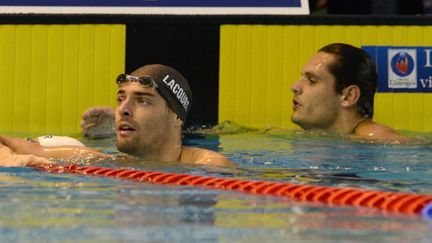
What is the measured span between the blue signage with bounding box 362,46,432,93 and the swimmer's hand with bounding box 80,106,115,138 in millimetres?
1974

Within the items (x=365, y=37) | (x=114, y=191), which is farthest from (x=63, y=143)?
(x=365, y=37)

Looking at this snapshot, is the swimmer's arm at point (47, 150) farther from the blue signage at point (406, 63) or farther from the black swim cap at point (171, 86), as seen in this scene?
the blue signage at point (406, 63)

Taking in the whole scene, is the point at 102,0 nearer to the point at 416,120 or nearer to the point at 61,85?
the point at 61,85

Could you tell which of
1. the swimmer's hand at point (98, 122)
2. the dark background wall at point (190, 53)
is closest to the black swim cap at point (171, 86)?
the swimmer's hand at point (98, 122)

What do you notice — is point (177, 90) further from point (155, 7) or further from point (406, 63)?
point (406, 63)

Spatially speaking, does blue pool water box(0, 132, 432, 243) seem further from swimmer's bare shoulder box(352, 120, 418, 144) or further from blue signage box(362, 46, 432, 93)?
blue signage box(362, 46, 432, 93)

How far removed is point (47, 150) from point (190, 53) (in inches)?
97.9

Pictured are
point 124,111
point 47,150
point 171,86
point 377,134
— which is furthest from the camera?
point 377,134

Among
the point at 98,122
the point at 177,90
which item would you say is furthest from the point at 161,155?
the point at 98,122

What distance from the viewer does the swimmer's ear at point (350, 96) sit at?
710 centimetres

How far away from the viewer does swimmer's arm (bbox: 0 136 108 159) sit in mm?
5648

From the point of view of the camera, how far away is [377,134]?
23.1 feet

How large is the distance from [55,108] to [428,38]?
8.67ft

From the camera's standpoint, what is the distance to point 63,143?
5863 mm
